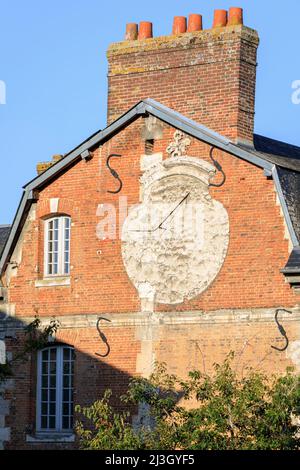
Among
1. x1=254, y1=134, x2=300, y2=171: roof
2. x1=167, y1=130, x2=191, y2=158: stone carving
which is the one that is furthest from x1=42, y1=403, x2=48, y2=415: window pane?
x1=254, y1=134, x2=300, y2=171: roof

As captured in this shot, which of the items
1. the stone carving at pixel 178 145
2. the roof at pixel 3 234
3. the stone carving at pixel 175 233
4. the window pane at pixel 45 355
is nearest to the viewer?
the stone carving at pixel 175 233

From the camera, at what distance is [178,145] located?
28.3m

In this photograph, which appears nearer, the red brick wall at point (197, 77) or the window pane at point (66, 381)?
the red brick wall at point (197, 77)

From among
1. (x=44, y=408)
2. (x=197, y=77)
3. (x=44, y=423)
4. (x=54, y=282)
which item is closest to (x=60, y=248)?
(x=54, y=282)

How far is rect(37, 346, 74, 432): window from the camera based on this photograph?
2945 cm

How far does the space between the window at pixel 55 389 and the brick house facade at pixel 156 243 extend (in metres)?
0.03

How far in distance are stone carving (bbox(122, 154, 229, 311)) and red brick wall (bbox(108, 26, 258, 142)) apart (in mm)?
1368

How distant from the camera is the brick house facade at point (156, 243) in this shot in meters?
27.0

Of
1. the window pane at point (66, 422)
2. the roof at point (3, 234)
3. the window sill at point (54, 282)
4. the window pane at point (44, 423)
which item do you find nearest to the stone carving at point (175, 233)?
the window sill at point (54, 282)

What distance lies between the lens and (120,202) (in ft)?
95.3

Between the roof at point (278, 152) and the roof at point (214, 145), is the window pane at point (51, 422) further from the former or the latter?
the roof at point (278, 152)

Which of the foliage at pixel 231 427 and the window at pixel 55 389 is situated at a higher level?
the window at pixel 55 389
